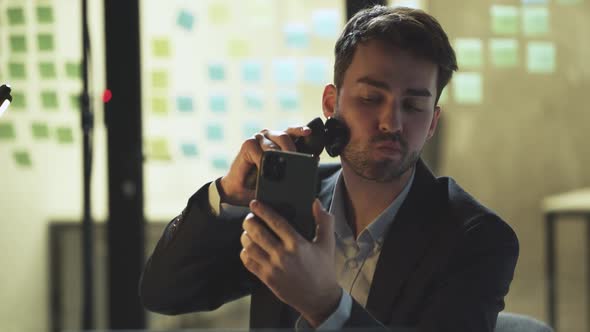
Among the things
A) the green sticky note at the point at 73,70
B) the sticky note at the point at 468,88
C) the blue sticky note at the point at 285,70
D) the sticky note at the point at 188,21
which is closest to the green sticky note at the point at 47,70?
the green sticky note at the point at 73,70

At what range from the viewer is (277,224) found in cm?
100

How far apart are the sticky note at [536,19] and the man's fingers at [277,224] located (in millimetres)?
2324

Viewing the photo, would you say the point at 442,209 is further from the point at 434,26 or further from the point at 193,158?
the point at 193,158

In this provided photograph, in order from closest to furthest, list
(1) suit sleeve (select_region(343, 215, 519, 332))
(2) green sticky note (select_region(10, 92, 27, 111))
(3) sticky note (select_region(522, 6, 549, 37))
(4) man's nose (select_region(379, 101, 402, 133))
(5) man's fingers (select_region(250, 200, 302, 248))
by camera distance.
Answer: (5) man's fingers (select_region(250, 200, 302, 248)) < (1) suit sleeve (select_region(343, 215, 519, 332)) < (4) man's nose (select_region(379, 101, 402, 133)) < (3) sticky note (select_region(522, 6, 549, 37)) < (2) green sticky note (select_region(10, 92, 27, 111))

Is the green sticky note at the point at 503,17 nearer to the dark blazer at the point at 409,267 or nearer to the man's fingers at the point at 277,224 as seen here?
the dark blazer at the point at 409,267

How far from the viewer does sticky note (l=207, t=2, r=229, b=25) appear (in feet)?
10.3

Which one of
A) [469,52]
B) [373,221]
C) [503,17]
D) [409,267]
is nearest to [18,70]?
[469,52]

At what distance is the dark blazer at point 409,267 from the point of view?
1225 mm

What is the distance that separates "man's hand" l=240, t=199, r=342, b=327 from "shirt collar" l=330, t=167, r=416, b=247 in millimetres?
375

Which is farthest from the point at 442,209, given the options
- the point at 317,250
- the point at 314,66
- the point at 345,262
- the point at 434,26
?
the point at 314,66

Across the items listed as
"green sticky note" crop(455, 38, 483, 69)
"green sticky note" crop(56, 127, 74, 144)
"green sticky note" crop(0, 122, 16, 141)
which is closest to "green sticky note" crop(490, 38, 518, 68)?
"green sticky note" crop(455, 38, 483, 69)

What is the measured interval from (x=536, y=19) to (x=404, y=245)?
6.57 feet

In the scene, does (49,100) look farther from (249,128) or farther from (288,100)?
(288,100)

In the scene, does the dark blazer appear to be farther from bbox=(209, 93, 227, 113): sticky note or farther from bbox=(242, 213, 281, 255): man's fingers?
bbox=(209, 93, 227, 113): sticky note
